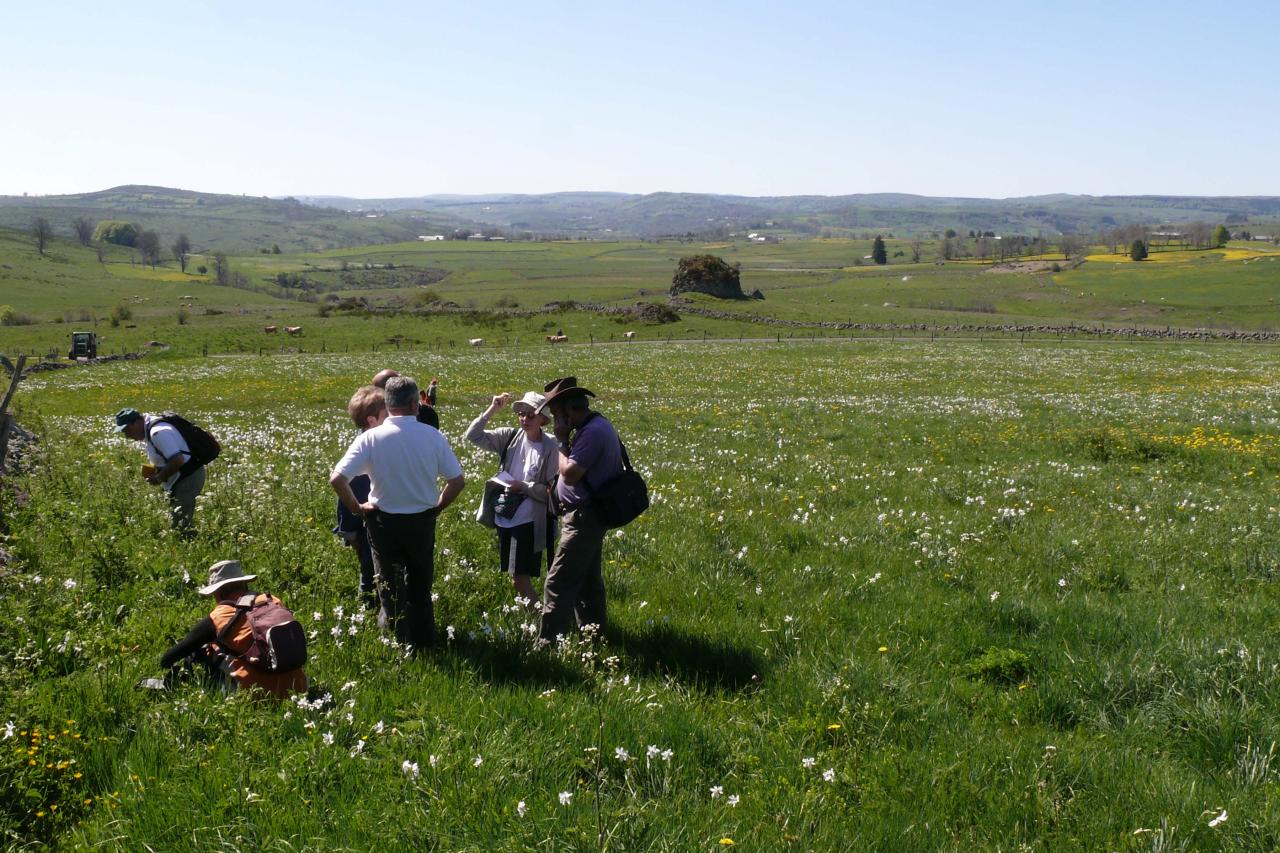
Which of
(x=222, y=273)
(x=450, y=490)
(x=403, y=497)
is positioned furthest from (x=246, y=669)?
(x=222, y=273)

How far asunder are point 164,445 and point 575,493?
5.57 metres

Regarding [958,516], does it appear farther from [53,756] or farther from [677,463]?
[53,756]

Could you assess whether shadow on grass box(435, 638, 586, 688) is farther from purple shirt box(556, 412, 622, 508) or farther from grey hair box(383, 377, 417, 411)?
grey hair box(383, 377, 417, 411)

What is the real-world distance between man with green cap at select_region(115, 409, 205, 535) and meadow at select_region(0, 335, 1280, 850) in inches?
13.2

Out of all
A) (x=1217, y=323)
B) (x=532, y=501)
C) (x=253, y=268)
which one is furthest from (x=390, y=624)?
(x=253, y=268)

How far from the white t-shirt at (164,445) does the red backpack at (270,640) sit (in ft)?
15.0

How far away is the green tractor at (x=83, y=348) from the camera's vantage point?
160 ft

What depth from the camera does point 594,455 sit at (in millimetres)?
6547

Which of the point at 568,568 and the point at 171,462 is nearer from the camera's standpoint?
the point at 568,568

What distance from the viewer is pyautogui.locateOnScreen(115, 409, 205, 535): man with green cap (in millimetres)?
9219

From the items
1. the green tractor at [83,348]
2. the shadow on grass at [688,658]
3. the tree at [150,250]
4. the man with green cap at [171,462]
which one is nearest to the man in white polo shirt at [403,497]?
the shadow on grass at [688,658]

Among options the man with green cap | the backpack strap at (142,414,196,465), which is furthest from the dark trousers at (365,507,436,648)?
the backpack strap at (142,414,196,465)

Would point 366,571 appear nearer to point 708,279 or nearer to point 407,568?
point 407,568

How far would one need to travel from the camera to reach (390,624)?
680 centimetres
